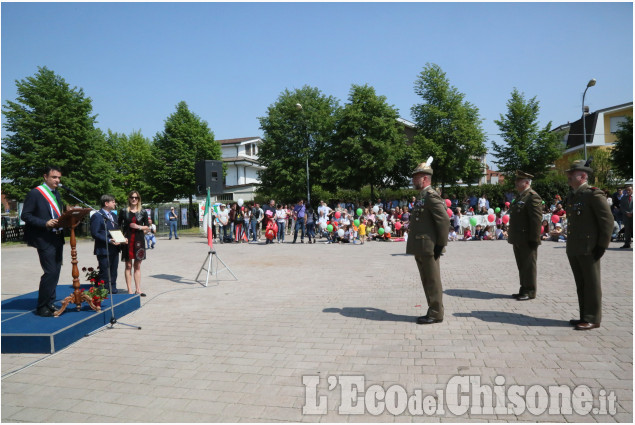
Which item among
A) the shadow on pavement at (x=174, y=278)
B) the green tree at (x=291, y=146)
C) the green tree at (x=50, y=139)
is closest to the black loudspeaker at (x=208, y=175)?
the shadow on pavement at (x=174, y=278)

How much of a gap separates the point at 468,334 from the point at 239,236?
17.1 meters

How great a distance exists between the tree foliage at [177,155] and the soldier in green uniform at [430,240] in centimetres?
3502

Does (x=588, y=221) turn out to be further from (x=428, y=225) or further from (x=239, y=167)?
(x=239, y=167)

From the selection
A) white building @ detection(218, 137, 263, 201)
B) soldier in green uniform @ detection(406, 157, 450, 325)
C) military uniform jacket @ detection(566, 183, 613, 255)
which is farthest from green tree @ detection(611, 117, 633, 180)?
white building @ detection(218, 137, 263, 201)

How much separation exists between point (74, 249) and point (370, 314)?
4378mm

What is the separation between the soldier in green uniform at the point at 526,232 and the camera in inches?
275

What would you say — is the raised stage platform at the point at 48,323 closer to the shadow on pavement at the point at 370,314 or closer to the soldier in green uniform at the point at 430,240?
the shadow on pavement at the point at 370,314

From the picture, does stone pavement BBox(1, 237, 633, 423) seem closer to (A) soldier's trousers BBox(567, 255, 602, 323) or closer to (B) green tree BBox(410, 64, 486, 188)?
(A) soldier's trousers BBox(567, 255, 602, 323)

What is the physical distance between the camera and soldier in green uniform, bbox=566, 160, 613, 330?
5355 millimetres

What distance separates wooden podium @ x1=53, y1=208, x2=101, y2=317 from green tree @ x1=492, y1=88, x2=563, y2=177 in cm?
3404

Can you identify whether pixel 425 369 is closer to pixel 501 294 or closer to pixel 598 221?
pixel 598 221

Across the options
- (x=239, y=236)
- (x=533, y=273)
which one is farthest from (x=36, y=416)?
(x=239, y=236)

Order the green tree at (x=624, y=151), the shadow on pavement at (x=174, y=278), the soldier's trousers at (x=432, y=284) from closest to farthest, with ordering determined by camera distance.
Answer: the soldier's trousers at (x=432, y=284)
the shadow on pavement at (x=174, y=278)
the green tree at (x=624, y=151)

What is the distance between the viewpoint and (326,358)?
15.5ft
